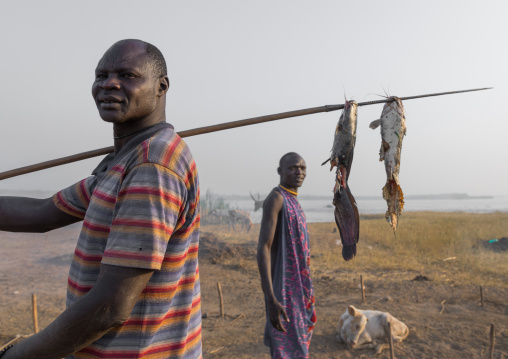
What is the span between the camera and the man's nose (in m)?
1.14

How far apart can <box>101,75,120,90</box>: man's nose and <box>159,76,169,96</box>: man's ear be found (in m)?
0.16

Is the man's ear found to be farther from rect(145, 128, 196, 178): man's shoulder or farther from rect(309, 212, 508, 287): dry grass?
rect(309, 212, 508, 287): dry grass

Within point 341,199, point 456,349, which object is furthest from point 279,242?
point 456,349

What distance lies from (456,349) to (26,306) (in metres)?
7.43

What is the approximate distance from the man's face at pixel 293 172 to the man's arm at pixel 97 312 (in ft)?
9.64

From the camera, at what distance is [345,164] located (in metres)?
1.61

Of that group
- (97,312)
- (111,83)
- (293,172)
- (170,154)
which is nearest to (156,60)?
(111,83)

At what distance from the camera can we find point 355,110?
1598 mm

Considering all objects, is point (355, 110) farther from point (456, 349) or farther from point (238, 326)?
point (238, 326)

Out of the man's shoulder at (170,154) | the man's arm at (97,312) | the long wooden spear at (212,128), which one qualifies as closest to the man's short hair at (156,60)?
the man's shoulder at (170,154)

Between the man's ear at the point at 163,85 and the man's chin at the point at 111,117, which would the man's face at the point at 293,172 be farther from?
the man's chin at the point at 111,117

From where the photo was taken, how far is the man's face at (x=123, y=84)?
1155 mm

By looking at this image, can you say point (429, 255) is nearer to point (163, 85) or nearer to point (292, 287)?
point (292, 287)

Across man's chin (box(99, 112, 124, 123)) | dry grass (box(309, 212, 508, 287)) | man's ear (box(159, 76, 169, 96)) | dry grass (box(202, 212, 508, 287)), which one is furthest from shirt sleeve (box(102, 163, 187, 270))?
dry grass (box(202, 212, 508, 287))
